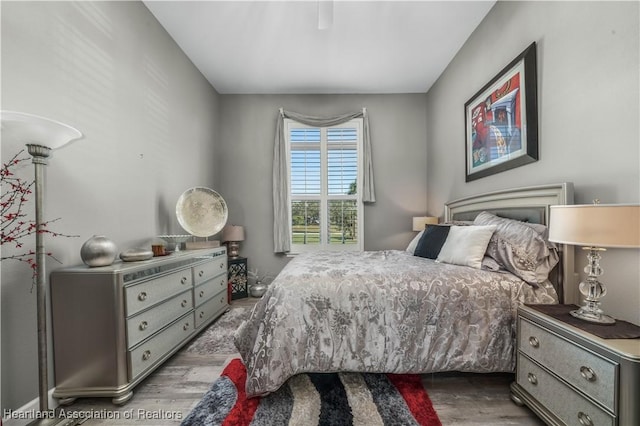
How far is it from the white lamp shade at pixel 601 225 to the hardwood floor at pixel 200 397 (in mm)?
1034

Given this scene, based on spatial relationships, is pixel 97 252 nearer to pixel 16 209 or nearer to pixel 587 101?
pixel 16 209

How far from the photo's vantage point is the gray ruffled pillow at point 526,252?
1.56m

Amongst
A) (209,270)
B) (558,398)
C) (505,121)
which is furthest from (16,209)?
(505,121)

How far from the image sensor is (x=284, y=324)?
1.47 meters

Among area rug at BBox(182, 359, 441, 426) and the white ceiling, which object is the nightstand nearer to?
area rug at BBox(182, 359, 441, 426)

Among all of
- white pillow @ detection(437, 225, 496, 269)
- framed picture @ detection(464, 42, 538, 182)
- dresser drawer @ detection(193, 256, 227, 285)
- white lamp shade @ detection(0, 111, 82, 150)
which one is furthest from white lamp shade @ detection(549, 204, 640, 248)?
dresser drawer @ detection(193, 256, 227, 285)

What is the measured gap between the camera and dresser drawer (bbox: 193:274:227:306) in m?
2.27

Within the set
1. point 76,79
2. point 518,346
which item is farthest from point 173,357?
point 518,346

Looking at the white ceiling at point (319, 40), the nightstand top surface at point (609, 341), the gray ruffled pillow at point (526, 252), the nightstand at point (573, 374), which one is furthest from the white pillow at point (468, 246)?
the white ceiling at point (319, 40)

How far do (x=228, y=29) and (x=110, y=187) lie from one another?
1918 millimetres

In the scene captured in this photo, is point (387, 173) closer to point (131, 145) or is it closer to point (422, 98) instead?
point (422, 98)

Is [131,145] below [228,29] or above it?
below

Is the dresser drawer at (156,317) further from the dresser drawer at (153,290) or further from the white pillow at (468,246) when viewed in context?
the white pillow at (468,246)

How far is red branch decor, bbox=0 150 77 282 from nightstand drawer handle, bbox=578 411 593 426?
258 centimetres
